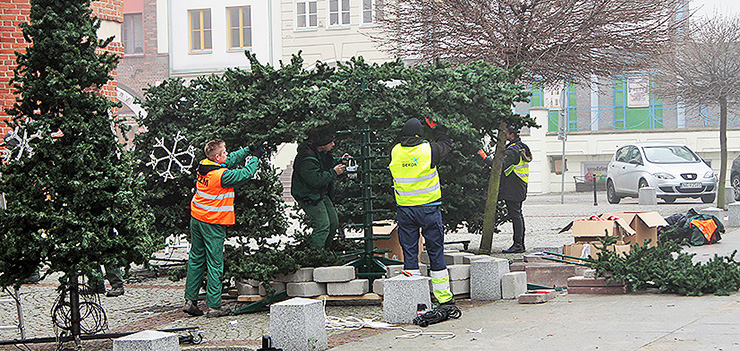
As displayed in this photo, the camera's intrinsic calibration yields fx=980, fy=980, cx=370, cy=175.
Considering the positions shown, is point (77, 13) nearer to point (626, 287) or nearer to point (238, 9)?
point (626, 287)

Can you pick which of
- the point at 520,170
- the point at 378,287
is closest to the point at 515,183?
the point at 520,170

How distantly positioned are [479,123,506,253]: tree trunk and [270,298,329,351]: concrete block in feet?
21.7

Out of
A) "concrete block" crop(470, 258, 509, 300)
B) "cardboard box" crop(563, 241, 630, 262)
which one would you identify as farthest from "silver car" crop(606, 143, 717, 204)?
"concrete block" crop(470, 258, 509, 300)

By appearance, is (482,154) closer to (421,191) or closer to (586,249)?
(586,249)

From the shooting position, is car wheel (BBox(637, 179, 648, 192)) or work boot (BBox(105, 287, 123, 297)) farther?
car wheel (BBox(637, 179, 648, 192))

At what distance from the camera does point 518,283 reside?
34.1 feet

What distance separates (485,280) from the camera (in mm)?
10398

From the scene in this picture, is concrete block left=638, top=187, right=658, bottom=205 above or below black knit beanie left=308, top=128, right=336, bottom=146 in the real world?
below

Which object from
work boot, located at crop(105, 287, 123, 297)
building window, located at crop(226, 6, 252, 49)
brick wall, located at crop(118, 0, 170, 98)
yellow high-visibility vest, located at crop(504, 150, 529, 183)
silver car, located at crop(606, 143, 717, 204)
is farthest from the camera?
brick wall, located at crop(118, 0, 170, 98)

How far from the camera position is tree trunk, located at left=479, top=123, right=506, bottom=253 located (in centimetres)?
1403

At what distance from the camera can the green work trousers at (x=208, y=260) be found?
999 centimetres

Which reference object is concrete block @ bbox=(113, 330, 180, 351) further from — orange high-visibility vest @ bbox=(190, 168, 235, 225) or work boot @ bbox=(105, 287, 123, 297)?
work boot @ bbox=(105, 287, 123, 297)

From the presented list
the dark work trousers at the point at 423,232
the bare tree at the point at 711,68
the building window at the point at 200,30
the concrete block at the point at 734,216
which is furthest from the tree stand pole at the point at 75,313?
the building window at the point at 200,30

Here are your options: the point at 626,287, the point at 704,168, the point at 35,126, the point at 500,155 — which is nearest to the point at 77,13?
the point at 35,126
